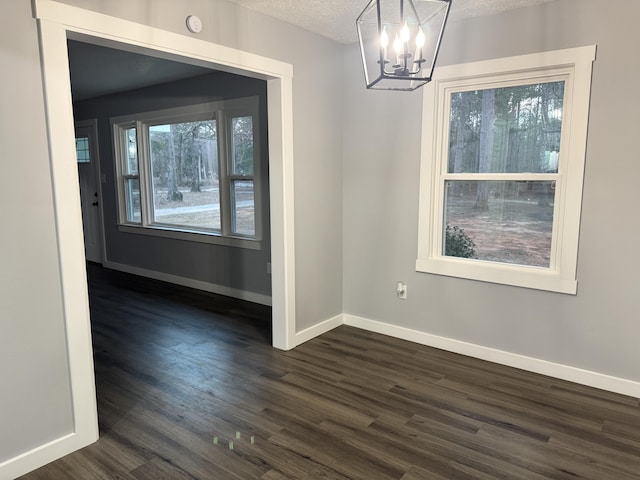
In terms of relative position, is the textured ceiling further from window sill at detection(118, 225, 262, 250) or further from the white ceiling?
window sill at detection(118, 225, 262, 250)

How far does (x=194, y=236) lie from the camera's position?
541 cm

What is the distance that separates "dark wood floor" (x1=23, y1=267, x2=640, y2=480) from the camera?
87.1 inches

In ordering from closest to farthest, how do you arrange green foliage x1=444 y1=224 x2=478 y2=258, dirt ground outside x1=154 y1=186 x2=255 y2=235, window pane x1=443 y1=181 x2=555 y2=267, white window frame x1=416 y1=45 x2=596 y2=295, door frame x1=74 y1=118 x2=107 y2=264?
white window frame x1=416 y1=45 x2=596 y2=295 < window pane x1=443 y1=181 x2=555 y2=267 < green foliage x1=444 y1=224 x2=478 y2=258 < dirt ground outside x1=154 y1=186 x2=255 y2=235 < door frame x1=74 y1=118 x2=107 y2=264

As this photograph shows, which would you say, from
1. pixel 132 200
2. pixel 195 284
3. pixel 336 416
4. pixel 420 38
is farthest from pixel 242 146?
pixel 420 38

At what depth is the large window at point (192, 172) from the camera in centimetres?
492

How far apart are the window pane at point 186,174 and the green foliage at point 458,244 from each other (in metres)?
2.77

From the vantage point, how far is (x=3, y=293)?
80.5 inches

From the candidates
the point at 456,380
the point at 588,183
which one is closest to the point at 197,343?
the point at 456,380

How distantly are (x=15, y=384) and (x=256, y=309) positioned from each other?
267cm

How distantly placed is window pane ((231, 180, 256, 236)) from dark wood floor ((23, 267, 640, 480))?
4.87 ft

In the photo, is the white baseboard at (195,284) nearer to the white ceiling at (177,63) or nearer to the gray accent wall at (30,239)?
the white ceiling at (177,63)

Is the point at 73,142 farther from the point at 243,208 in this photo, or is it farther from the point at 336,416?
the point at 243,208

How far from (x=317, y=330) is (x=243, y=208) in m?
1.78

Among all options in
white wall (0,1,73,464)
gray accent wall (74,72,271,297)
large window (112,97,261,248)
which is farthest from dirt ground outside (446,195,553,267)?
white wall (0,1,73,464)
